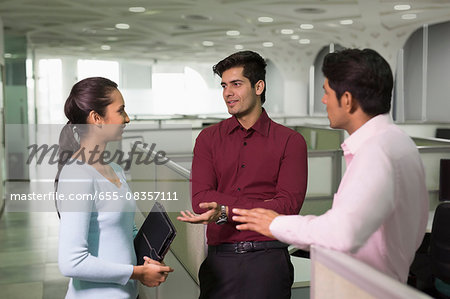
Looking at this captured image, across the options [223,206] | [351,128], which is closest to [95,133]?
[223,206]

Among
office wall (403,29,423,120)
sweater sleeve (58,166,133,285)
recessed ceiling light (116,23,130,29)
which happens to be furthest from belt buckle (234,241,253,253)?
office wall (403,29,423,120)

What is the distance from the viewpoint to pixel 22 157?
9000mm

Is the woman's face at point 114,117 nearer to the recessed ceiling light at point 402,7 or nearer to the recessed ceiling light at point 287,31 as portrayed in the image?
the recessed ceiling light at point 402,7

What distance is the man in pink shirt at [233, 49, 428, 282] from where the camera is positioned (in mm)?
934

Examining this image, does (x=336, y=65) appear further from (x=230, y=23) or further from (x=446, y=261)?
(x=230, y=23)

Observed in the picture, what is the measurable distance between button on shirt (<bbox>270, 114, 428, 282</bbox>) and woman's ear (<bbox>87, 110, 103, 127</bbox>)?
625mm

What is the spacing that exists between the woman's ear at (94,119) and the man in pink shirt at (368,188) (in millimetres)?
533

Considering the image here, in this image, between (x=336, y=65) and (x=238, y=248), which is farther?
(x=238, y=248)

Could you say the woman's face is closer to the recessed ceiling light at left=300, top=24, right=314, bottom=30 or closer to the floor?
the floor

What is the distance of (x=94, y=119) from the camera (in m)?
1.41

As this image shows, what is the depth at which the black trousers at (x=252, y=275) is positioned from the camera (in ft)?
5.43

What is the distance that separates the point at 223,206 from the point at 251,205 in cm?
9

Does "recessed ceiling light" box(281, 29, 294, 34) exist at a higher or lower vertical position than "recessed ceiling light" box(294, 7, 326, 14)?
higher

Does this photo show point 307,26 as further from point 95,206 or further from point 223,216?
point 95,206
